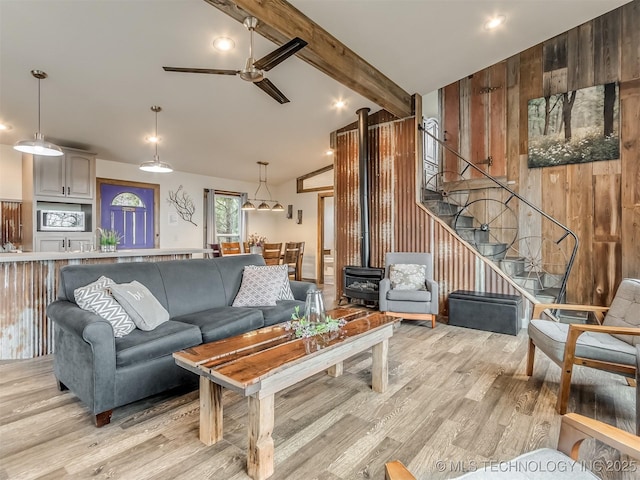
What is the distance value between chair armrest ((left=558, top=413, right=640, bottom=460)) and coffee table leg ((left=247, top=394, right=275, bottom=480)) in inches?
47.6

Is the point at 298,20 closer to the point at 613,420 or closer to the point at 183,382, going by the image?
the point at 183,382

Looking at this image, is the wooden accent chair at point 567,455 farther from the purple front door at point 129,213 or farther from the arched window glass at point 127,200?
the arched window glass at point 127,200

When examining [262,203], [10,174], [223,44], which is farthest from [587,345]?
[10,174]

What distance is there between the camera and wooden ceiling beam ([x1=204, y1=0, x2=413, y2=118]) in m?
2.68

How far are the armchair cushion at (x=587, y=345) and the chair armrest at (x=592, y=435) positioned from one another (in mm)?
1256

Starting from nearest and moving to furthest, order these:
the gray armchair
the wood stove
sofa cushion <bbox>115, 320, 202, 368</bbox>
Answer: sofa cushion <bbox>115, 320, 202, 368</bbox> < the gray armchair < the wood stove

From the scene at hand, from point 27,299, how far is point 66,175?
8.48ft

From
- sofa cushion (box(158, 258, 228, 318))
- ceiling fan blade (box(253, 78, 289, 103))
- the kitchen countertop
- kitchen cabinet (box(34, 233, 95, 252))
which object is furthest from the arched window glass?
ceiling fan blade (box(253, 78, 289, 103))

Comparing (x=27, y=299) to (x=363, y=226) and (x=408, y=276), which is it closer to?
(x=363, y=226)

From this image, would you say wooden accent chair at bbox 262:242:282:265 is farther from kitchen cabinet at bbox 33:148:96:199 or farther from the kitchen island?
the kitchen island

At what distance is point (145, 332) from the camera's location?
238 centimetres

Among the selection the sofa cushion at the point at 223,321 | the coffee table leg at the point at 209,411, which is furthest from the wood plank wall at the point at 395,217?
the coffee table leg at the point at 209,411

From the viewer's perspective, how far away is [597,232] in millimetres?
4426

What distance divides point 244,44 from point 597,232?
5.02m
